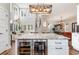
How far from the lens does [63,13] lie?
205 centimetres

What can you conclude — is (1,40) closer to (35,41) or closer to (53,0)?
(35,41)

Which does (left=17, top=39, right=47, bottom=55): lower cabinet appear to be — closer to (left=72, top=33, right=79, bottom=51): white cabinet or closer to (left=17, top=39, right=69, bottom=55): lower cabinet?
(left=17, top=39, right=69, bottom=55): lower cabinet

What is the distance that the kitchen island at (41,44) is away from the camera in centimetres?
Answer: 210

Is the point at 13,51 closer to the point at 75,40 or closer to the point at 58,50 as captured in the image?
the point at 58,50

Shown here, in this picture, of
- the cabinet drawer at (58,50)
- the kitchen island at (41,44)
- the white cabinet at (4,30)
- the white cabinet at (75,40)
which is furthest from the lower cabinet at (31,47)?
the white cabinet at (75,40)

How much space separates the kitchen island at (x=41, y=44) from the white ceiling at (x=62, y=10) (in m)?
0.36

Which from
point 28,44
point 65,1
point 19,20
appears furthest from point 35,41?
point 65,1

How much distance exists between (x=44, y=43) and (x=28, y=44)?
0.31 metres

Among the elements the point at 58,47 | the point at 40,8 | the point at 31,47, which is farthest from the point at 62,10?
the point at 31,47

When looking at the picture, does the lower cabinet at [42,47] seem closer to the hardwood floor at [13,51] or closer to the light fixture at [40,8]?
the hardwood floor at [13,51]

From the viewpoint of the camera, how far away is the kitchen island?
210cm

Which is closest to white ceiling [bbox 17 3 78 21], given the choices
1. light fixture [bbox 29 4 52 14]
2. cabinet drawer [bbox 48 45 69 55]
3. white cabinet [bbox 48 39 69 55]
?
light fixture [bbox 29 4 52 14]

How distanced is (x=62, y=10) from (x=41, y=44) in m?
0.76

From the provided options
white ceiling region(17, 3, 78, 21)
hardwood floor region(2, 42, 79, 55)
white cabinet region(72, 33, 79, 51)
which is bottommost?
hardwood floor region(2, 42, 79, 55)
